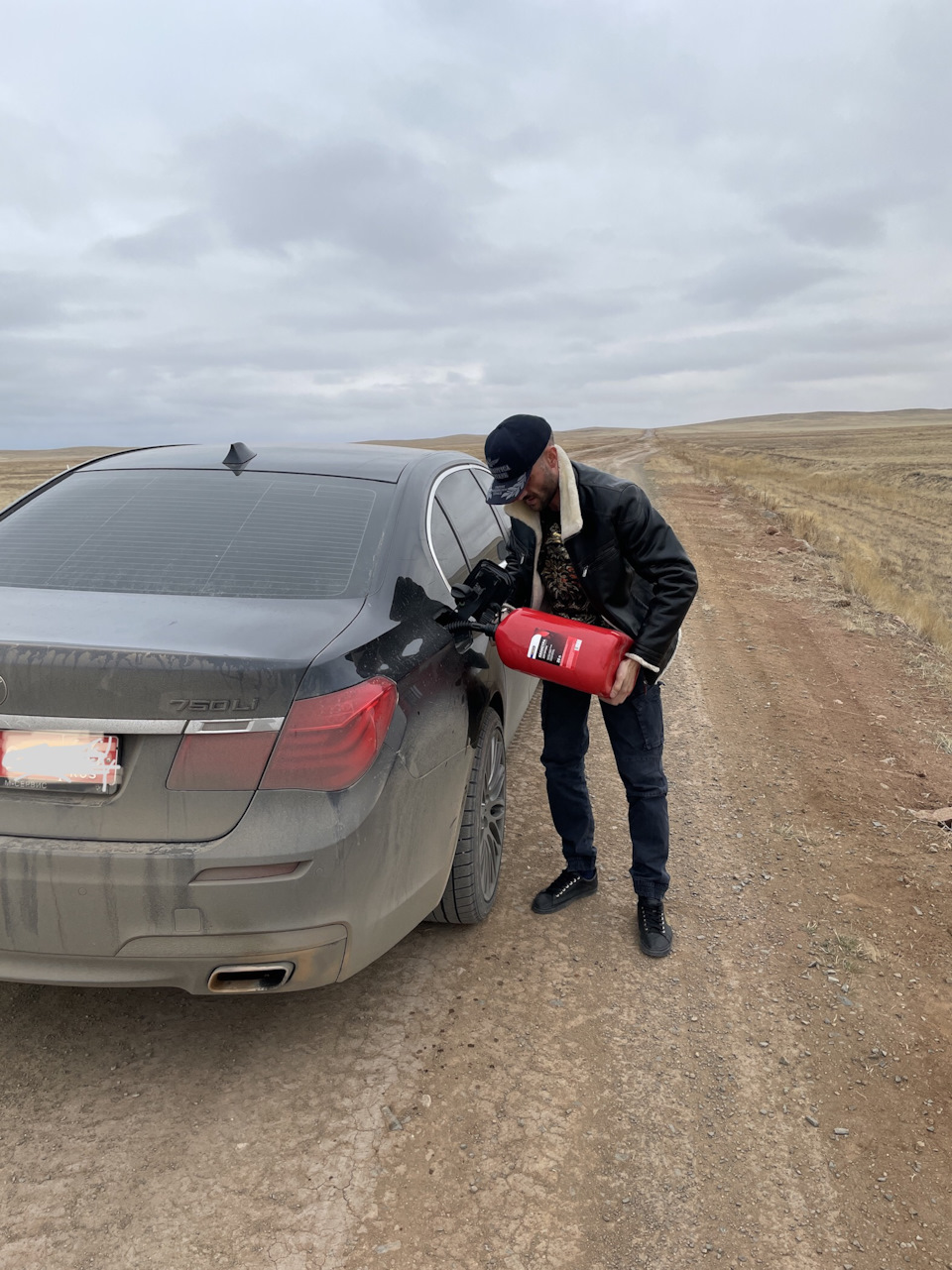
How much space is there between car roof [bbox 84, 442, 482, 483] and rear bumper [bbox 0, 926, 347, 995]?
1670mm

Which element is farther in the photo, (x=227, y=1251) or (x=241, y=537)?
(x=241, y=537)

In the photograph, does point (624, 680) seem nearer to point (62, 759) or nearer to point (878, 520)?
point (62, 759)

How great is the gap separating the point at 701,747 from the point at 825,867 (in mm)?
1374

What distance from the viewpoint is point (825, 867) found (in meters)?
3.69

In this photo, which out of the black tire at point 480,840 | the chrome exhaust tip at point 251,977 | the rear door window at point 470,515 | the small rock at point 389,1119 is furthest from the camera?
the rear door window at point 470,515

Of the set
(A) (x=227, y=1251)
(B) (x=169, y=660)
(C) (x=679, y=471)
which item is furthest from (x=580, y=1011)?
(C) (x=679, y=471)

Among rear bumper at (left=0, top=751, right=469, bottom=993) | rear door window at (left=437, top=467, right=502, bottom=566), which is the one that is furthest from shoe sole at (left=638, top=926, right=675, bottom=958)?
rear door window at (left=437, top=467, right=502, bottom=566)

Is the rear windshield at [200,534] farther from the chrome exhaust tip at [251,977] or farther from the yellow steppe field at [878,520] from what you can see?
the yellow steppe field at [878,520]

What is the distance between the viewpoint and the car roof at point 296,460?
318 cm

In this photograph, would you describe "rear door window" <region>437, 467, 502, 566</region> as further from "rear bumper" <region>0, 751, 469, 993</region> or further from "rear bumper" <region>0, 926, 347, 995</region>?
"rear bumper" <region>0, 926, 347, 995</region>

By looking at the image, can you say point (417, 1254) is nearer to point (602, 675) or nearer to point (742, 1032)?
point (742, 1032)

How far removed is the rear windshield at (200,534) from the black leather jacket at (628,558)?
66cm

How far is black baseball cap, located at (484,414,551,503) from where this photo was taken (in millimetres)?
2752

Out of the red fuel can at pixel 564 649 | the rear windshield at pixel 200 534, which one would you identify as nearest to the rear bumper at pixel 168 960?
the rear windshield at pixel 200 534
